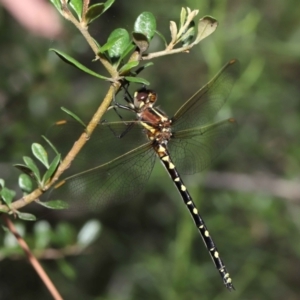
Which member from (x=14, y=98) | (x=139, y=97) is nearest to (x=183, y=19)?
(x=139, y=97)

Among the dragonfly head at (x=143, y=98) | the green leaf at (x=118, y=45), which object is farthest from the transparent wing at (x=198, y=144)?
the green leaf at (x=118, y=45)

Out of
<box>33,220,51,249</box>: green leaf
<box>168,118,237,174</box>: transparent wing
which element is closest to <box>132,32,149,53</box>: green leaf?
<box>33,220,51,249</box>: green leaf

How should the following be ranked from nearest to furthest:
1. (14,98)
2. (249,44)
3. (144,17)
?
(144,17) < (14,98) < (249,44)

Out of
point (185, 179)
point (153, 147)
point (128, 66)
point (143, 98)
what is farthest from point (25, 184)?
point (185, 179)

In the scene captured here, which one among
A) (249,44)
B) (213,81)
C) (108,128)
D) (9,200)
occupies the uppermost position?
(249,44)

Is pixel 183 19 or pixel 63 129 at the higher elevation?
pixel 63 129

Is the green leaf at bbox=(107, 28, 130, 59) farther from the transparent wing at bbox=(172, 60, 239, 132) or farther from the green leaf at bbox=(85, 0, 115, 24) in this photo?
the transparent wing at bbox=(172, 60, 239, 132)

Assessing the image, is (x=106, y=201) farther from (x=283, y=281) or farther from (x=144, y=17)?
(x=283, y=281)

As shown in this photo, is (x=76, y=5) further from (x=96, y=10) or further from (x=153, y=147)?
(x=153, y=147)
